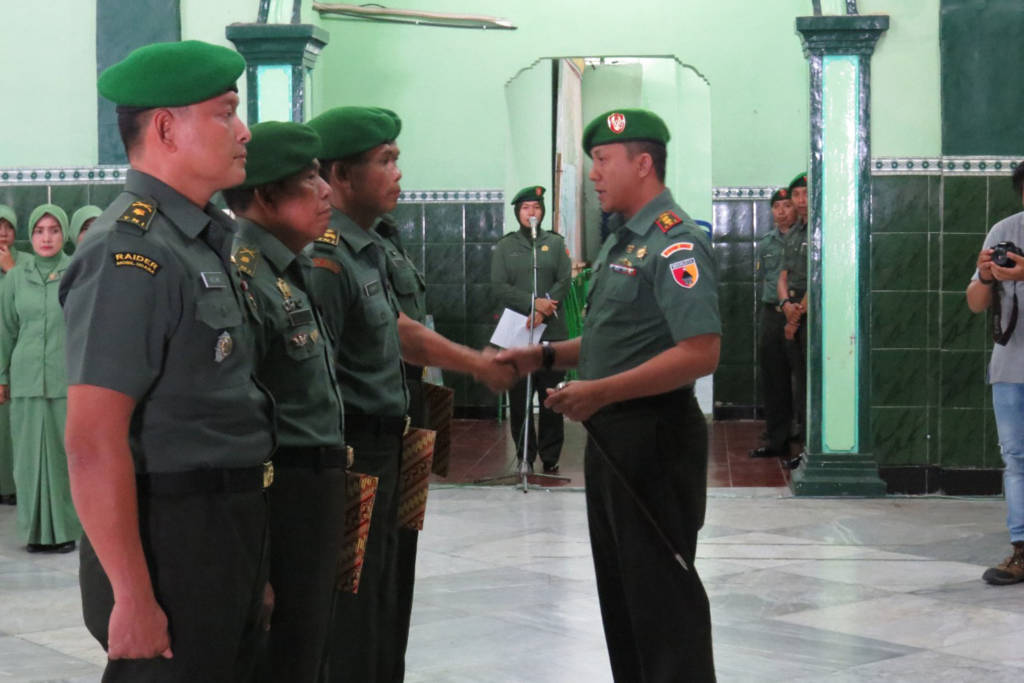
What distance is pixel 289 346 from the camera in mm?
2541

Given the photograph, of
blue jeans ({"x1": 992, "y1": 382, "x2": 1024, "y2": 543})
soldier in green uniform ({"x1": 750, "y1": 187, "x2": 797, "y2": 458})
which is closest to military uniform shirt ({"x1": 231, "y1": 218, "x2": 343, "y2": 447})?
blue jeans ({"x1": 992, "y1": 382, "x2": 1024, "y2": 543})

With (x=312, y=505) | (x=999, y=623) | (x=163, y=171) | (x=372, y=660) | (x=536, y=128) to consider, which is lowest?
(x=999, y=623)

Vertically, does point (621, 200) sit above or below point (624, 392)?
above

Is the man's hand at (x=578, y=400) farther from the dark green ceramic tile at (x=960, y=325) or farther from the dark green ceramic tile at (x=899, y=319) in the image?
the dark green ceramic tile at (x=960, y=325)

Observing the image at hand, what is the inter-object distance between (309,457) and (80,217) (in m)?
5.13

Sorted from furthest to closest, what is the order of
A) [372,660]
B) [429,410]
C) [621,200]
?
1. [429,410]
2. [621,200]
3. [372,660]

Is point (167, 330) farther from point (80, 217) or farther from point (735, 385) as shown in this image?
point (735, 385)

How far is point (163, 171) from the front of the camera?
2209 millimetres

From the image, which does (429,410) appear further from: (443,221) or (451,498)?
(443,221)

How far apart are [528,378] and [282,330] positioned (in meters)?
5.88

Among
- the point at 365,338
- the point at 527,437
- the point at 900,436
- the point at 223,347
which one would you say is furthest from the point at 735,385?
the point at 223,347

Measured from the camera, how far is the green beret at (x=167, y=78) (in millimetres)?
2170

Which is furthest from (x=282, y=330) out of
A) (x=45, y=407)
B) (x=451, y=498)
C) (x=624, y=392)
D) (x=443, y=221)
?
(x=443, y=221)

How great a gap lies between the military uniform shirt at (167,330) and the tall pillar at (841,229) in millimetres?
5403
